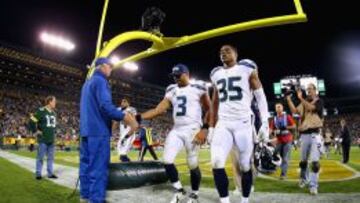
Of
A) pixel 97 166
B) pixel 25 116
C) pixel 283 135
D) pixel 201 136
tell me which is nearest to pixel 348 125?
pixel 25 116

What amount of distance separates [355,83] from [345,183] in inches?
3068

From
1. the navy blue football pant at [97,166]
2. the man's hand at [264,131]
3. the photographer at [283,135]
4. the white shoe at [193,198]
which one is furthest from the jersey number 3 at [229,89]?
the photographer at [283,135]

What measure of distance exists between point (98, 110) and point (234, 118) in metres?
1.86

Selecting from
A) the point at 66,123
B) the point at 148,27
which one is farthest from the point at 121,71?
the point at 148,27

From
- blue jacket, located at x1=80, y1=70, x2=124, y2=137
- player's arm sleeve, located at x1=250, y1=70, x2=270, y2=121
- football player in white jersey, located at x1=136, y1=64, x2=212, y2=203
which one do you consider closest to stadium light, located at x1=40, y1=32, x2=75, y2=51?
football player in white jersey, located at x1=136, y1=64, x2=212, y2=203

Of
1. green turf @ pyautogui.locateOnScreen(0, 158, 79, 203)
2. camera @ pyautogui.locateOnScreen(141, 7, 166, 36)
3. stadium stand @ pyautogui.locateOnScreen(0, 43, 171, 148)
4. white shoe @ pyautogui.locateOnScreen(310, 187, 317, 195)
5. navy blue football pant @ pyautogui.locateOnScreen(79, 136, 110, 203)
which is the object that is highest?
stadium stand @ pyautogui.locateOnScreen(0, 43, 171, 148)

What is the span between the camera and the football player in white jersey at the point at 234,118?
4.45 metres

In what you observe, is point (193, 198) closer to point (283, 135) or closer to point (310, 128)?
point (310, 128)

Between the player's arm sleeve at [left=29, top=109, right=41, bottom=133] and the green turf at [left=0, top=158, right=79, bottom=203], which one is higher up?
the player's arm sleeve at [left=29, top=109, right=41, bottom=133]

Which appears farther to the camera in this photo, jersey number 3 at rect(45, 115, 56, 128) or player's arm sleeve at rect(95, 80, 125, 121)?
jersey number 3 at rect(45, 115, 56, 128)

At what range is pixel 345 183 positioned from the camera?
7.42m

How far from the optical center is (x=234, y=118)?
459 cm

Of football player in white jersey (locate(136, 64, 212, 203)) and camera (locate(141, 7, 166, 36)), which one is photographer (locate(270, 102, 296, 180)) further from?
camera (locate(141, 7, 166, 36))

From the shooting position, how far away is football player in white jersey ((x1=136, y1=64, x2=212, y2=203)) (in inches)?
212
